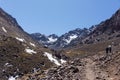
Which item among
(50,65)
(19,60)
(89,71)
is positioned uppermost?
(19,60)

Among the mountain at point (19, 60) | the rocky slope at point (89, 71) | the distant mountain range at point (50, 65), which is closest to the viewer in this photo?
the rocky slope at point (89, 71)

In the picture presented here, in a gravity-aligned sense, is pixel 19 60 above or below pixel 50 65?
above

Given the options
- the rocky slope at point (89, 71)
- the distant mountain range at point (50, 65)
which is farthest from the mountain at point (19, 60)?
the rocky slope at point (89, 71)

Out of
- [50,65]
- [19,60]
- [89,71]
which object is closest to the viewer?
[89,71]

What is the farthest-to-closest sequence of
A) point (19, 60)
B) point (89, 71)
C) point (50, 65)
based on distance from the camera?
point (19, 60) < point (50, 65) < point (89, 71)

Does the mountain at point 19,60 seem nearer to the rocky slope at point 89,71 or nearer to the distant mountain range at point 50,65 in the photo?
the distant mountain range at point 50,65

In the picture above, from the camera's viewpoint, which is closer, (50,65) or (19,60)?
(50,65)

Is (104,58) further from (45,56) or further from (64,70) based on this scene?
(45,56)

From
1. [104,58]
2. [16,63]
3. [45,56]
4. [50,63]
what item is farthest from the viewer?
[45,56]

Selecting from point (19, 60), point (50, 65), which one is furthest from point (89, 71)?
point (19, 60)

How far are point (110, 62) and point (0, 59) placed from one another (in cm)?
9547

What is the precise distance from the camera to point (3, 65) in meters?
122

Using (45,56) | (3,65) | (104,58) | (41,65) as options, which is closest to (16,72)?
(3,65)

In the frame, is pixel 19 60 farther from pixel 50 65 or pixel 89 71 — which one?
pixel 89 71
